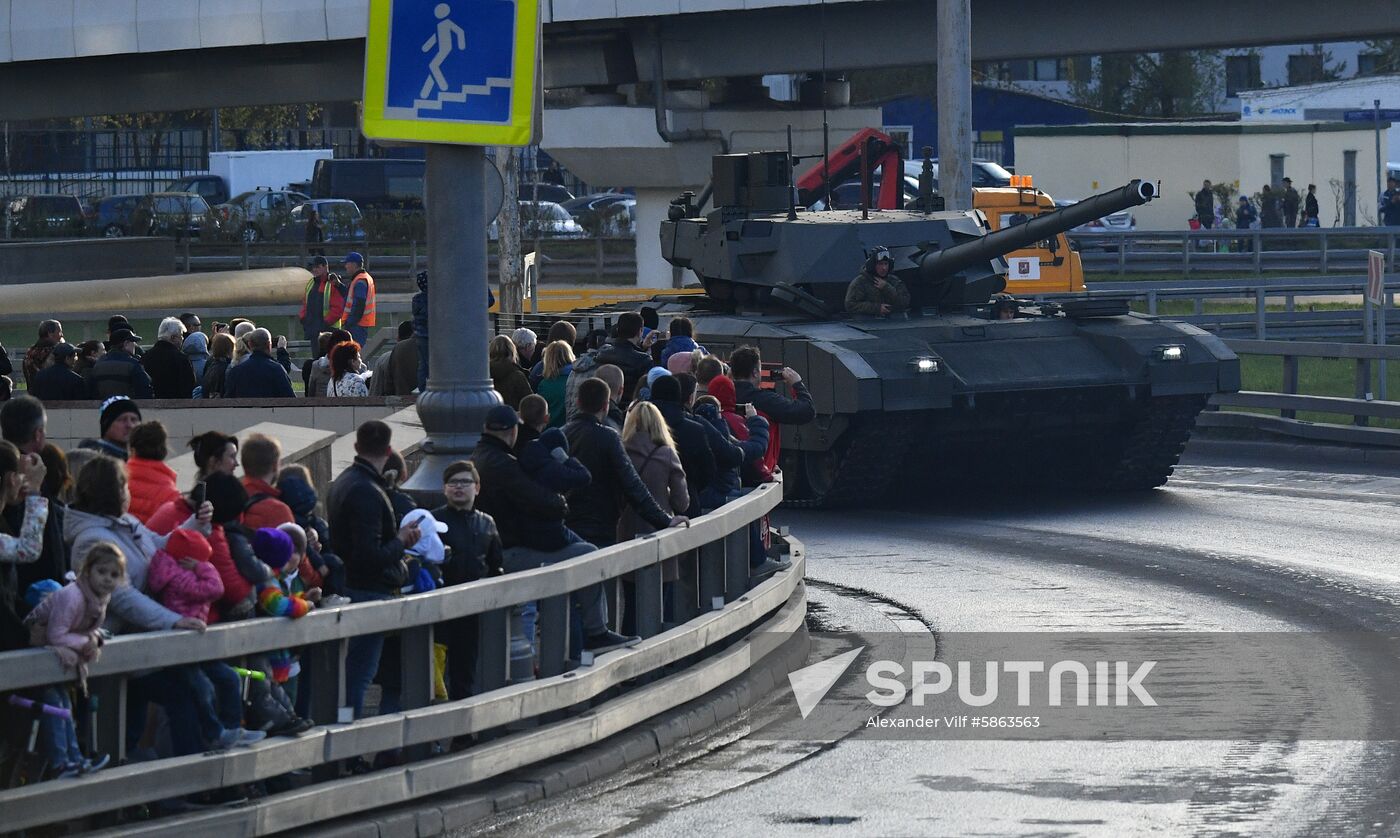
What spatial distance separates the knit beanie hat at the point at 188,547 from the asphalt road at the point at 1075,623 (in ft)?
4.91

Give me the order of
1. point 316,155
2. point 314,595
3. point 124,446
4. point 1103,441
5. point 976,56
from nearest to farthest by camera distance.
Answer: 1. point 314,595
2. point 124,446
3. point 1103,441
4. point 976,56
5. point 316,155

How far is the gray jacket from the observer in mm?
7949

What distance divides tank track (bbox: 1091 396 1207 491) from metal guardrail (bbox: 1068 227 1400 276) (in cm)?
2054

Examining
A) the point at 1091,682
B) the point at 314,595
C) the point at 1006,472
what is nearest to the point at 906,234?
the point at 1006,472

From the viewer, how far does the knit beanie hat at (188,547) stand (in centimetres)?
821

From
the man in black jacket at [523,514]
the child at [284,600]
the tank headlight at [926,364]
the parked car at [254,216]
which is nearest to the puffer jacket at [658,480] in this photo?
the man in black jacket at [523,514]

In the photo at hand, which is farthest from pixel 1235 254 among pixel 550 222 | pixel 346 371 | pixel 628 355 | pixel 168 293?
pixel 628 355

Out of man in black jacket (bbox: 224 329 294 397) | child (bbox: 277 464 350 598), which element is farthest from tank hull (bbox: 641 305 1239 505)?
child (bbox: 277 464 350 598)

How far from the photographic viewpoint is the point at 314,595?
8.66m

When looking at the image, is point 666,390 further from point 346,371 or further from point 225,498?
point 346,371

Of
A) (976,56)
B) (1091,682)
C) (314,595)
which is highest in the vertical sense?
(976,56)

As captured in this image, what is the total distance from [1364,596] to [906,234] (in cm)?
730

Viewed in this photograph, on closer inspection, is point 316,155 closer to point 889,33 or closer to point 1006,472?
point 889,33

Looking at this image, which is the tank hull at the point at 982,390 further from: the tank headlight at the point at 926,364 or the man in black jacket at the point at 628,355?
the man in black jacket at the point at 628,355
